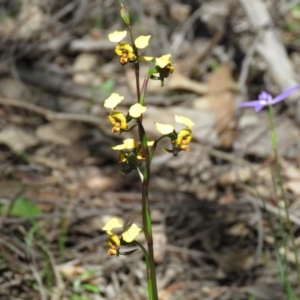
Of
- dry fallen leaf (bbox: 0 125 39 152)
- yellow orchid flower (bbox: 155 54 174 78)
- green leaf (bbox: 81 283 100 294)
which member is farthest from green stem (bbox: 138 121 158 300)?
dry fallen leaf (bbox: 0 125 39 152)

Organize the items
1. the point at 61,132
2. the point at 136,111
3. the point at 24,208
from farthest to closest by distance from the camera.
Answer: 1. the point at 61,132
2. the point at 24,208
3. the point at 136,111

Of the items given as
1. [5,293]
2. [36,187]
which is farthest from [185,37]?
[5,293]

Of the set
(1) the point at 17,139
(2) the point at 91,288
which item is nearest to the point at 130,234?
(2) the point at 91,288

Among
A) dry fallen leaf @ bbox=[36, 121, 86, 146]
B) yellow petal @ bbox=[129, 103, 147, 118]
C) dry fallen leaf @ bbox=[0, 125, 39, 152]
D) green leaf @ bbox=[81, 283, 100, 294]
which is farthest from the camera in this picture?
dry fallen leaf @ bbox=[36, 121, 86, 146]

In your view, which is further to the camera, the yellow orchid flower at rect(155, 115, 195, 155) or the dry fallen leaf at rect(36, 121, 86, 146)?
the dry fallen leaf at rect(36, 121, 86, 146)

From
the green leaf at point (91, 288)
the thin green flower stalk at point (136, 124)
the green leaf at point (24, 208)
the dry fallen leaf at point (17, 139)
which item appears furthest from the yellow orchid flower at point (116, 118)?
the dry fallen leaf at point (17, 139)

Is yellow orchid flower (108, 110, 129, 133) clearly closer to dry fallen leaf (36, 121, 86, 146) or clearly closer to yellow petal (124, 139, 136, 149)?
yellow petal (124, 139, 136, 149)

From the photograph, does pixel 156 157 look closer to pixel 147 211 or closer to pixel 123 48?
pixel 147 211

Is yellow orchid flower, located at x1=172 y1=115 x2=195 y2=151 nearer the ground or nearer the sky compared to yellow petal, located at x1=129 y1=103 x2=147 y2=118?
nearer the ground
